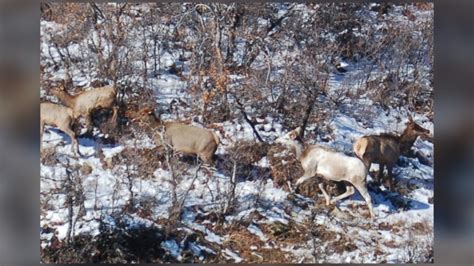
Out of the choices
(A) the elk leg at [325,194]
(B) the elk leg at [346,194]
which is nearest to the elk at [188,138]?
(A) the elk leg at [325,194]

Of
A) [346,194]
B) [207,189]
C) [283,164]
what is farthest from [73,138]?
[346,194]

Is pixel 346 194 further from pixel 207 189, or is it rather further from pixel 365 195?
pixel 207 189

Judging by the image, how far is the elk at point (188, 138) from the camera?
3641mm

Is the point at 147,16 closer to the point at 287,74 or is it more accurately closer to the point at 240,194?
the point at 287,74

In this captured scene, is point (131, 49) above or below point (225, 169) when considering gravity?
above

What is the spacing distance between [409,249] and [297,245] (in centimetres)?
64

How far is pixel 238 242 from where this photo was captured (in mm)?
3639

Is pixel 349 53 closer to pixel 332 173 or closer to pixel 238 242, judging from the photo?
pixel 332 173

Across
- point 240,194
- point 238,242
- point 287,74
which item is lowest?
point 238,242

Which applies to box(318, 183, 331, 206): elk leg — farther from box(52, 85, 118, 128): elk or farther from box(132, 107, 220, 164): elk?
box(52, 85, 118, 128): elk

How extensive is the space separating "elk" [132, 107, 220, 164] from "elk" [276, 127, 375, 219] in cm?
38

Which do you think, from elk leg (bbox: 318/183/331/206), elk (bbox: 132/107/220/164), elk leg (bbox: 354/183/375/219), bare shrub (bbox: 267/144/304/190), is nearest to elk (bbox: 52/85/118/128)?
elk (bbox: 132/107/220/164)

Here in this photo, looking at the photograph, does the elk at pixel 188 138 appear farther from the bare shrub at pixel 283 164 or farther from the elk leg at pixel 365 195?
the elk leg at pixel 365 195

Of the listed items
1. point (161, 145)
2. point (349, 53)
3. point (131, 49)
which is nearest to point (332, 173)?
point (349, 53)
